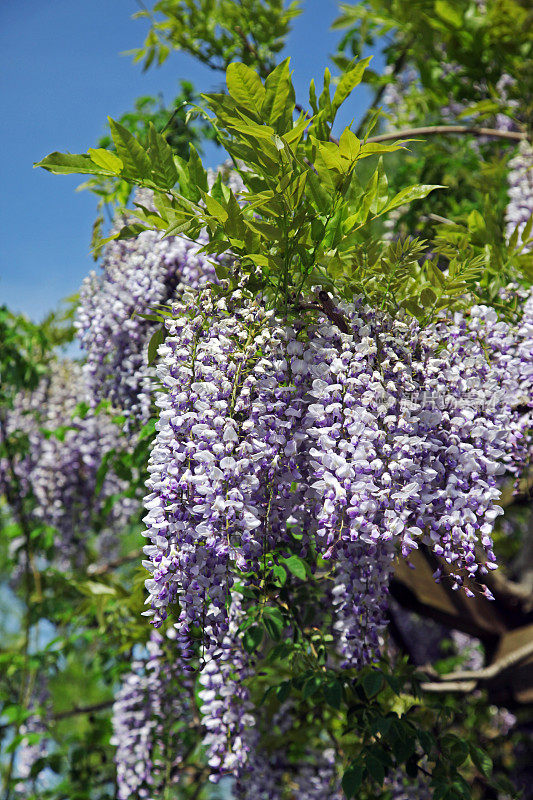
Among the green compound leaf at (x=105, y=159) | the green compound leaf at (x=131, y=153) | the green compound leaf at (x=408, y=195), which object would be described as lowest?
the green compound leaf at (x=408, y=195)

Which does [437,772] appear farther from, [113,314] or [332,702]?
[113,314]

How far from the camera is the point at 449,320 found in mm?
1718

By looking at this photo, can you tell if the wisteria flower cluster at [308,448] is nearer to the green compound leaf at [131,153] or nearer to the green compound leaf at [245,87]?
the green compound leaf at [131,153]

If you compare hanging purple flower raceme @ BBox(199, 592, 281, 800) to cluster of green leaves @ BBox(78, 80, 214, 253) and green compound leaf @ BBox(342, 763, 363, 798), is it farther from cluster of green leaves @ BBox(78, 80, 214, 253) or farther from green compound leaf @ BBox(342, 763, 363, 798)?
cluster of green leaves @ BBox(78, 80, 214, 253)

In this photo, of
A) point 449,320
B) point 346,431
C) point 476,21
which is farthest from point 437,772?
point 476,21

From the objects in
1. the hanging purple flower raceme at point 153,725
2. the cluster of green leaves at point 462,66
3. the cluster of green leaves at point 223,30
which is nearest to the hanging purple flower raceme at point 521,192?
the cluster of green leaves at point 462,66

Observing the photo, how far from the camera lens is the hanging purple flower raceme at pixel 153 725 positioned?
2.86 meters

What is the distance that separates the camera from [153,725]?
2.94 metres

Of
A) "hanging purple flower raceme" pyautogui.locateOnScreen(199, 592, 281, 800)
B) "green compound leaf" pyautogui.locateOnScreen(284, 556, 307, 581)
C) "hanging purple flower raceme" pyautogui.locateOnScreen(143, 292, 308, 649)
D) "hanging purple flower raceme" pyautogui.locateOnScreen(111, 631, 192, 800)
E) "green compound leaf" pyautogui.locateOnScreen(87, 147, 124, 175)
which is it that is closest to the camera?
"hanging purple flower raceme" pyautogui.locateOnScreen(143, 292, 308, 649)

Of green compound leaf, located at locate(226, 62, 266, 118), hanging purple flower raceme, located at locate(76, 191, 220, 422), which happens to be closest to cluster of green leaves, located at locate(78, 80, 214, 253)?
hanging purple flower raceme, located at locate(76, 191, 220, 422)

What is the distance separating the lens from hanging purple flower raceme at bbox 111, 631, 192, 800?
9.37 ft

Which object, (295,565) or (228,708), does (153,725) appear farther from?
(295,565)

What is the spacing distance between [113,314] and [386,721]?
1.78 m

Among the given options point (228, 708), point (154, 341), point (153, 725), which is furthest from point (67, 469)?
point (154, 341)
